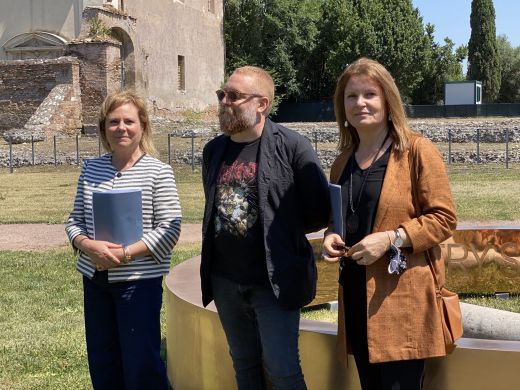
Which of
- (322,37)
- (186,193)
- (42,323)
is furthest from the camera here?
(322,37)

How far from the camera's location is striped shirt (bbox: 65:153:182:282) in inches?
147

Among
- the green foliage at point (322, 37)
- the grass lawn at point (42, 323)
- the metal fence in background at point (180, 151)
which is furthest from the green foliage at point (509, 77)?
the grass lawn at point (42, 323)

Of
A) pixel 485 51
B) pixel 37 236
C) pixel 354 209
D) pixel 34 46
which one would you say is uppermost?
pixel 485 51

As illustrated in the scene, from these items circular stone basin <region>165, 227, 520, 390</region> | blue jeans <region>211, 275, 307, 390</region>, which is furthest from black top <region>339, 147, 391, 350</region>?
circular stone basin <region>165, 227, 520, 390</region>

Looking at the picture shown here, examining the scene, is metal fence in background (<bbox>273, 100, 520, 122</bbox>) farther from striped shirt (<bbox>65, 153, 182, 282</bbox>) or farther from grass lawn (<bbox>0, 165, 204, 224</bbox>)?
striped shirt (<bbox>65, 153, 182, 282</bbox>)

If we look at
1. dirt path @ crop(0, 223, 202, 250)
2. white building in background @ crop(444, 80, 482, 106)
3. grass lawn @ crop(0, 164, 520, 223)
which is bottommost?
dirt path @ crop(0, 223, 202, 250)

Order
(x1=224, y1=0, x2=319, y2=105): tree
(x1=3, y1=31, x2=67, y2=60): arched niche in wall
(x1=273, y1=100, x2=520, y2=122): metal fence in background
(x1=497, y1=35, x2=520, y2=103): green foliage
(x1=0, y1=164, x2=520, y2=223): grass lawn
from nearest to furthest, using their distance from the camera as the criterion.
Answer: (x1=0, y1=164, x2=520, y2=223): grass lawn → (x1=3, y1=31, x2=67, y2=60): arched niche in wall → (x1=273, y1=100, x2=520, y2=122): metal fence in background → (x1=224, y1=0, x2=319, y2=105): tree → (x1=497, y1=35, x2=520, y2=103): green foliage

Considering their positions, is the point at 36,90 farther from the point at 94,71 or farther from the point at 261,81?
the point at 261,81

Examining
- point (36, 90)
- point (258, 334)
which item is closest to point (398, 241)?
point (258, 334)

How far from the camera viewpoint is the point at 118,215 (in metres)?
3.62

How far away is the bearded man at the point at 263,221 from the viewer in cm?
328

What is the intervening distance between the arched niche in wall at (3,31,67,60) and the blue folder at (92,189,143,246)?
3194cm

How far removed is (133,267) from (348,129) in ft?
4.13

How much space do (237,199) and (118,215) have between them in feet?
2.10
